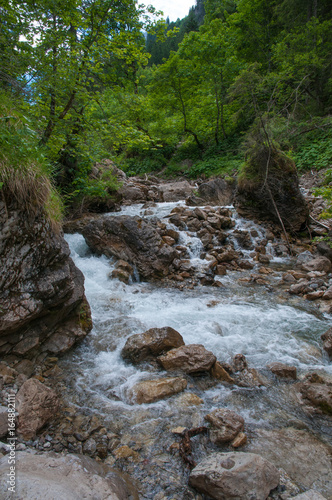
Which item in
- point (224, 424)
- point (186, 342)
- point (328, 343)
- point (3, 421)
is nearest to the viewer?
point (3, 421)

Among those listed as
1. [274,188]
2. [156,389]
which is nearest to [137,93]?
[274,188]

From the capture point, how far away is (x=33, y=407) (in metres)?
2.47

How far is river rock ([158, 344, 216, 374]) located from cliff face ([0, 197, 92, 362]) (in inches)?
59.6

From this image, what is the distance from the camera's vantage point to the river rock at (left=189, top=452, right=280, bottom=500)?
1.91 metres

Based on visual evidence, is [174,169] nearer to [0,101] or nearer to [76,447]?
[0,101]

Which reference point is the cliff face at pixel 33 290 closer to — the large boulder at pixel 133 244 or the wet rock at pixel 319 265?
Answer: the large boulder at pixel 133 244

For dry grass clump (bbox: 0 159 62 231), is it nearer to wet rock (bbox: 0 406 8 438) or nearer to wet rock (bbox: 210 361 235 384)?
wet rock (bbox: 0 406 8 438)

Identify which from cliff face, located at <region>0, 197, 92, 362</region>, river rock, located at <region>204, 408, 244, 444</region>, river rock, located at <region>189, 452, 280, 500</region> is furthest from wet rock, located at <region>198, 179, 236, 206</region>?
river rock, located at <region>189, 452, 280, 500</region>

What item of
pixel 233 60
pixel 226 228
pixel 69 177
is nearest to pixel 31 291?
pixel 69 177

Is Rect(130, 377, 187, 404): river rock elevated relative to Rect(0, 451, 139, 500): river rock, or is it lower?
lower

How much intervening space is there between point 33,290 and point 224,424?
280 cm

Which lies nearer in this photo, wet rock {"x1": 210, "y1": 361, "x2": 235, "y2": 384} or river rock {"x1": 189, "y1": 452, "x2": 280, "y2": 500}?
river rock {"x1": 189, "y1": 452, "x2": 280, "y2": 500}

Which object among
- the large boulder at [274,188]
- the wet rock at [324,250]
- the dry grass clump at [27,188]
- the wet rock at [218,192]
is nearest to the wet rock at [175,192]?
the wet rock at [218,192]

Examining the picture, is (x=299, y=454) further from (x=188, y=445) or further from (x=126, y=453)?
(x=126, y=453)
